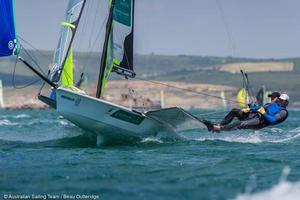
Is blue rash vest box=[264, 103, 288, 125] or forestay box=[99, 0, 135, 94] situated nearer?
blue rash vest box=[264, 103, 288, 125]

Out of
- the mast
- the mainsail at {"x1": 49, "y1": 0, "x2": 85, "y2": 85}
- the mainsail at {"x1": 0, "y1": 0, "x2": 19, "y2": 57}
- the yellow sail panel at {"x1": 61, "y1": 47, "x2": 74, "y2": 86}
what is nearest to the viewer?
the mainsail at {"x1": 0, "y1": 0, "x2": 19, "y2": 57}

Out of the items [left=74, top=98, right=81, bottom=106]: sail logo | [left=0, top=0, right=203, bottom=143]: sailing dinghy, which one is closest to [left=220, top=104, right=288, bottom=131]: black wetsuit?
[left=0, top=0, right=203, bottom=143]: sailing dinghy

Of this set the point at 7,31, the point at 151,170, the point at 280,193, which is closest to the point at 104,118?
the point at 7,31

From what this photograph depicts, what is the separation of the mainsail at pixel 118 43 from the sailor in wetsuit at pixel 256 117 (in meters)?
3.40

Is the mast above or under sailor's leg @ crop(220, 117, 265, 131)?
above

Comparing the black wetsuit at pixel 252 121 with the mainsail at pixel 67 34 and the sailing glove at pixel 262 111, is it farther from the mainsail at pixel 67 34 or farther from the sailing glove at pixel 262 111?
the mainsail at pixel 67 34

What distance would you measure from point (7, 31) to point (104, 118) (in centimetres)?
388

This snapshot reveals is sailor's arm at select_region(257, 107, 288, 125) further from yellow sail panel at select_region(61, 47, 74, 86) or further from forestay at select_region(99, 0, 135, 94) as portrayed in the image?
yellow sail panel at select_region(61, 47, 74, 86)

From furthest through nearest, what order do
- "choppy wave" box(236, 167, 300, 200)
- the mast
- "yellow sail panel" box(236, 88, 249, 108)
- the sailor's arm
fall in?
"yellow sail panel" box(236, 88, 249, 108) → the mast → the sailor's arm → "choppy wave" box(236, 167, 300, 200)

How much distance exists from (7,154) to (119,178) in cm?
594

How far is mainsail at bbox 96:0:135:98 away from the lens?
79.5 ft

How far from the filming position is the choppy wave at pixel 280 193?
13.6 meters

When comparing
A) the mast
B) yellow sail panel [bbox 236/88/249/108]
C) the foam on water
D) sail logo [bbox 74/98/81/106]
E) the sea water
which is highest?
the mast

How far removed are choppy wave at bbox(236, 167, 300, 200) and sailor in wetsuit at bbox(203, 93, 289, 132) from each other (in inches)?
323
